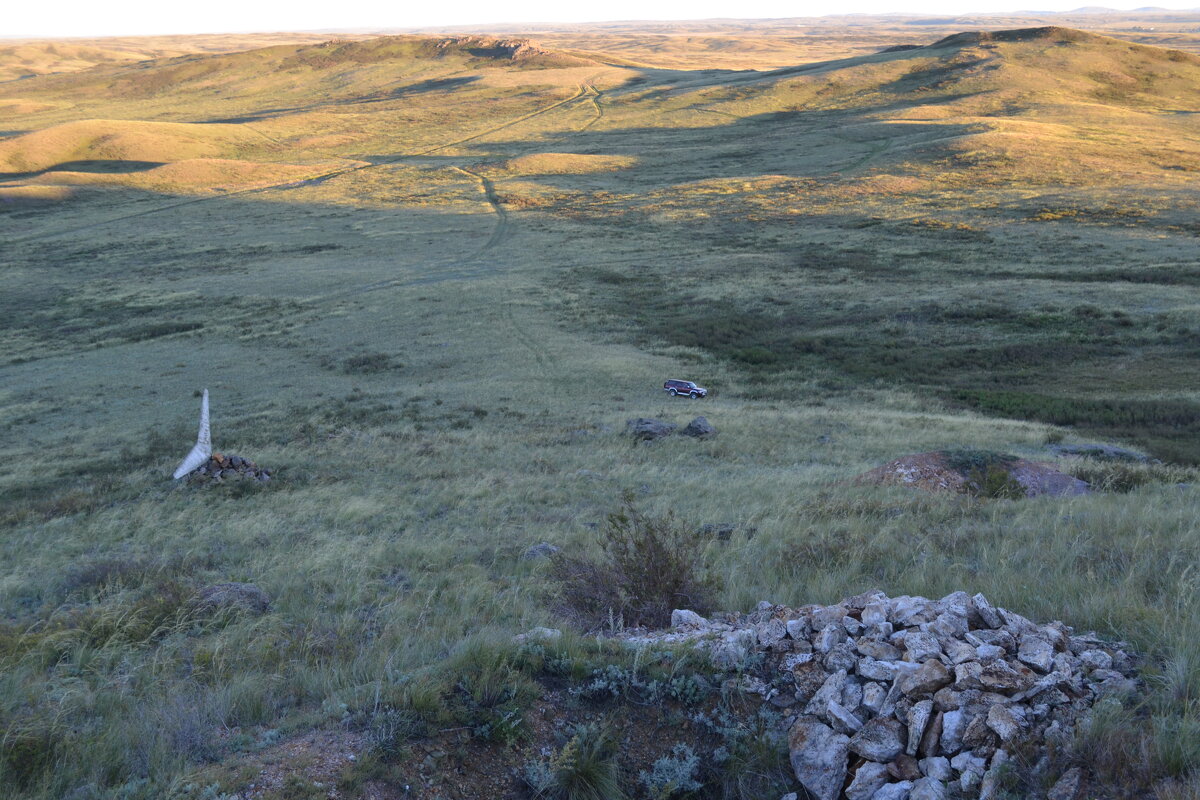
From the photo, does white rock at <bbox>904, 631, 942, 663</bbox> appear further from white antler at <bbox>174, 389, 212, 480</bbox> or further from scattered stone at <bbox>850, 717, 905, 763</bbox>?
white antler at <bbox>174, 389, 212, 480</bbox>

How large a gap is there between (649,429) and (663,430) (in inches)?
14.3

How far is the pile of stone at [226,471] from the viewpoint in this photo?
16.1 meters

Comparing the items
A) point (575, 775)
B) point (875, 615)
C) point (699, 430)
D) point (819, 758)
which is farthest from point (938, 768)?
point (699, 430)

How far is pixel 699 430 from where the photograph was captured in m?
19.6

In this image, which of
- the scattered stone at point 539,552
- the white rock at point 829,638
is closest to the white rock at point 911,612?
the white rock at point 829,638

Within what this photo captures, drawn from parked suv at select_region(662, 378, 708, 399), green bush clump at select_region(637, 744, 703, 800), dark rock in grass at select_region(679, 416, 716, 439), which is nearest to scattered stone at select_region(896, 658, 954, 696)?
green bush clump at select_region(637, 744, 703, 800)

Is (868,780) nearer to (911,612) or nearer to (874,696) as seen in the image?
(874,696)

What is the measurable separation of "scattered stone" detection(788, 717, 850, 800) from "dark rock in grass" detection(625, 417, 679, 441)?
15.1 meters

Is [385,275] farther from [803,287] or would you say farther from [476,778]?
[476,778]

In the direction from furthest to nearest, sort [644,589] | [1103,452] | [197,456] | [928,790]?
[1103,452] < [197,456] < [644,589] < [928,790]

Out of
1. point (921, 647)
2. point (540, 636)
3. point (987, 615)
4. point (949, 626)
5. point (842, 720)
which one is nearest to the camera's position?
point (842, 720)

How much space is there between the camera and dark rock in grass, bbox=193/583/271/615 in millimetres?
7141

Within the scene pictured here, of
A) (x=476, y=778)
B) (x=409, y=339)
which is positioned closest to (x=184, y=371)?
(x=409, y=339)

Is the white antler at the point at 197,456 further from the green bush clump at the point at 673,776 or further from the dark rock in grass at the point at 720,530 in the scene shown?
the green bush clump at the point at 673,776
